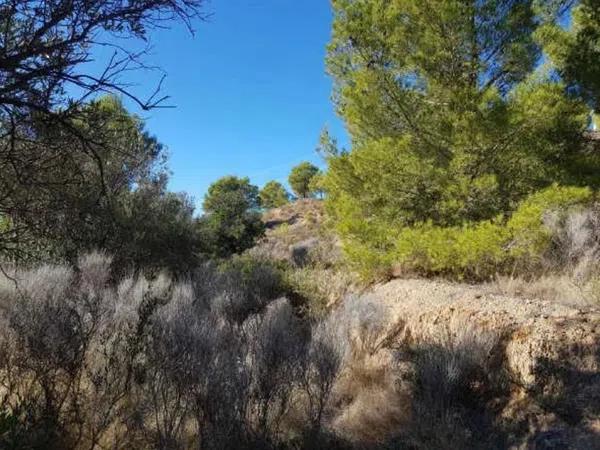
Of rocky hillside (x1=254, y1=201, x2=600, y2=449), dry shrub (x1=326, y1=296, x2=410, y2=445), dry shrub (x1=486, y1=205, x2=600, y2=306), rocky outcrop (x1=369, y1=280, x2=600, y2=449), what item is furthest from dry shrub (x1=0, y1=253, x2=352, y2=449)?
dry shrub (x1=486, y1=205, x2=600, y2=306)

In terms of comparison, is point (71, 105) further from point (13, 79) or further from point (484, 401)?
point (484, 401)

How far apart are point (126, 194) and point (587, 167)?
33.7ft

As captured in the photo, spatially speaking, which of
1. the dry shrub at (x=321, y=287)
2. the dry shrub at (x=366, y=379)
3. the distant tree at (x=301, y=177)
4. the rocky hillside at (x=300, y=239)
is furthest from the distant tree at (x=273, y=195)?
the dry shrub at (x=366, y=379)

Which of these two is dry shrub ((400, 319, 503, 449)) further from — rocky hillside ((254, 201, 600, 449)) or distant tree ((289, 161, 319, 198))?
distant tree ((289, 161, 319, 198))

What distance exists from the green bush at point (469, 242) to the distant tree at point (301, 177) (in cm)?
3290

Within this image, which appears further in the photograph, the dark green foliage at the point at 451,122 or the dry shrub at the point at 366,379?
the dark green foliage at the point at 451,122

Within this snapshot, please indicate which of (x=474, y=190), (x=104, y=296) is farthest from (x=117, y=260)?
(x=474, y=190)

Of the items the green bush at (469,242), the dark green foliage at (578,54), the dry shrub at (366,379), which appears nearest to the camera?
the dry shrub at (366,379)

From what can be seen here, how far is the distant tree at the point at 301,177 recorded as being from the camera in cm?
4244

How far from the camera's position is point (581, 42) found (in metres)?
8.70

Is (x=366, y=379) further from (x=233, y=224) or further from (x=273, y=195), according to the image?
(x=273, y=195)

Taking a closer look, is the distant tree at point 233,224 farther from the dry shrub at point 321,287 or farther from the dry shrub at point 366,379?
the dry shrub at point 366,379

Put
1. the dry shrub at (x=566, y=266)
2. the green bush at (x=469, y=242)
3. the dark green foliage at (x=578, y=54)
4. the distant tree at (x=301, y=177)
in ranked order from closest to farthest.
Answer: the dry shrub at (x=566, y=266) → the green bush at (x=469, y=242) → the dark green foliage at (x=578, y=54) → the distant tree at (x=301, y=177)

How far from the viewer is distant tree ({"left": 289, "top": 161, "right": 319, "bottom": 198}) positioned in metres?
42.4
